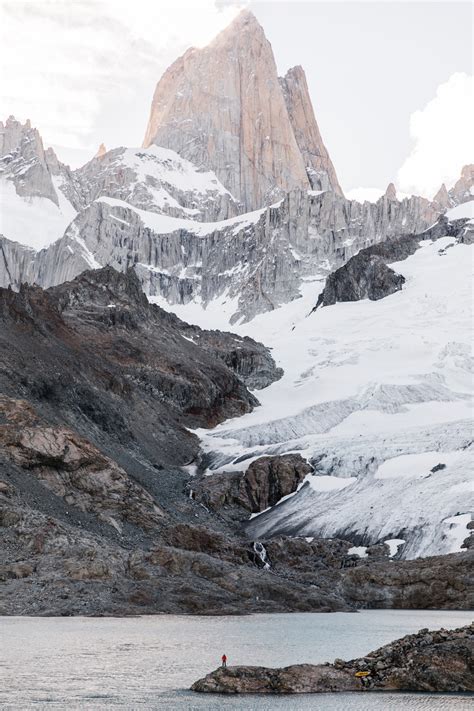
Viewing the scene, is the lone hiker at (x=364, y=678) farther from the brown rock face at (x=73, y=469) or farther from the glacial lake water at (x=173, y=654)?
the brown rock face at (x=73, y=469)

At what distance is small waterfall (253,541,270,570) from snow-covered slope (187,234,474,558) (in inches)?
459

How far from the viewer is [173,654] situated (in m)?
47.8

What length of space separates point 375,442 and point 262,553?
40.8 m

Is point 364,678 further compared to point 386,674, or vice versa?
point 364,678

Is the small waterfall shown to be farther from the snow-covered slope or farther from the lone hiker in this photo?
the lone hiker

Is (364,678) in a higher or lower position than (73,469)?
lower

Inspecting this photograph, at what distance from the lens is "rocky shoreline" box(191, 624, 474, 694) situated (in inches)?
1441

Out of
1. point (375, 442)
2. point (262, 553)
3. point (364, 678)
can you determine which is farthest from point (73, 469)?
point (364, 678)

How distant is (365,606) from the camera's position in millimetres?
84500

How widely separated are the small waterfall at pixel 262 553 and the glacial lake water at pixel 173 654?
829 inches

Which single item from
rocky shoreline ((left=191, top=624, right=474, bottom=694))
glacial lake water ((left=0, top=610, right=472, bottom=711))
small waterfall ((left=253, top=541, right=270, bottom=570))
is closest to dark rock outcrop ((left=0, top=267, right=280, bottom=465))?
small waterfall ((left=253, top=541, right=270, bottom=570))

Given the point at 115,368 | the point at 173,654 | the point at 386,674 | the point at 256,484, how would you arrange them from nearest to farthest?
the point at 386,674 < the point at 173,654 < the point at 256,484 < the point at 115,368

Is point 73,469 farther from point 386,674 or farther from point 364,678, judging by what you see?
point 386,674

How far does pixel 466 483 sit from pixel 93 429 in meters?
43.1
